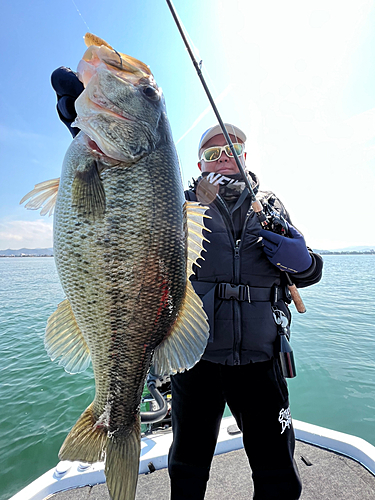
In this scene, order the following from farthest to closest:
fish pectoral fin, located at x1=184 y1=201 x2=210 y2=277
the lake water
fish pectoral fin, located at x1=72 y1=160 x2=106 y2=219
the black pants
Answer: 1. the lake water
2. the black pants
3. fish pectoral fin, located at x1=184 y1=201 x2=210 y2=277
4. fish pectoral fin, located at x1=72 y1=160 x2=106 y2=219

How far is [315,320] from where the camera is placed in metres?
13.3

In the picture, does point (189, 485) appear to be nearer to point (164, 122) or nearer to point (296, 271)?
point (296, 271)

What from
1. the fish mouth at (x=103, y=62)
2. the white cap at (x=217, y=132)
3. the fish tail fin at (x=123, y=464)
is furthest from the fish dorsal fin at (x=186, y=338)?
the white cap at (x=217, y=132)

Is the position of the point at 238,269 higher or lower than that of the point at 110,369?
higher

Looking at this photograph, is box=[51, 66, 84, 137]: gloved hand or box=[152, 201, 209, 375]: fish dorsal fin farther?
box=[51, 66, 84, 137]: gloved hand

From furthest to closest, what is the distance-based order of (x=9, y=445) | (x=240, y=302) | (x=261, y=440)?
1. (x=9, y=445)
2. (x=240, y=302)
3. (x=261, y=440)

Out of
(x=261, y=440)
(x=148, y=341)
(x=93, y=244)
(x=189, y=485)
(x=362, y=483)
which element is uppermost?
(x=93, y=244)

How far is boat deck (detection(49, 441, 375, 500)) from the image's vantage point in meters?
2.69

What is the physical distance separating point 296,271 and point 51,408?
6.77m

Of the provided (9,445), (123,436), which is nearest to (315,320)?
(9,445)

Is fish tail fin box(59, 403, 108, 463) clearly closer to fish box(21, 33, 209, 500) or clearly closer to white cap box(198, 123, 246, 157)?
fish box(21, 33, 209, 500)

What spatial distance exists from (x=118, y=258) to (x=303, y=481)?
10.7 ft

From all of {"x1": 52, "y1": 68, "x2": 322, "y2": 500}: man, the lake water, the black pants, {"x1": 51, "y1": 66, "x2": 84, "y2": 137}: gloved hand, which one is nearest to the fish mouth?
{"x1": 51, "y1": 66, "x2": 84, "y2": 137}: gloved hand

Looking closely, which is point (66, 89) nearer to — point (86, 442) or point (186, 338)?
point (186, 338)
